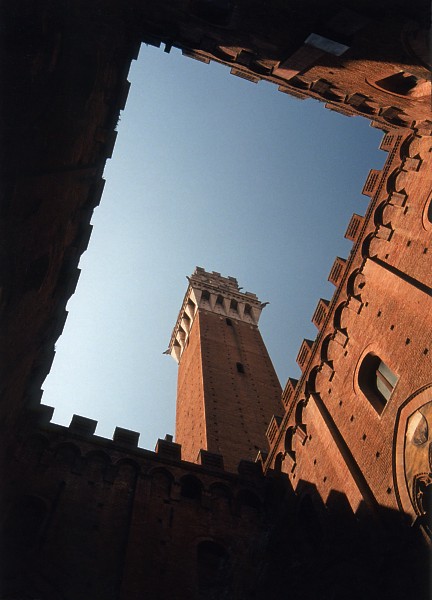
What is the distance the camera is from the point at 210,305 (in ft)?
123

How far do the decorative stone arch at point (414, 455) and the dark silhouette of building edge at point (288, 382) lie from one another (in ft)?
0.13

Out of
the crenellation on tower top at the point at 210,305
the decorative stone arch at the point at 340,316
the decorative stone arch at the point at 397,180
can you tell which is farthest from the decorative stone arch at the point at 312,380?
the crenellation on tower top at the point at 210,305

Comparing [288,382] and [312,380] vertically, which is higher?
[288,382]

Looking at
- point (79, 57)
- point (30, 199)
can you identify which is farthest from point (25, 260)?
point (79, 57)

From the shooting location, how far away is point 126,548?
11.4m

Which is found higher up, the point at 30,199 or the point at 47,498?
the point at 30,199

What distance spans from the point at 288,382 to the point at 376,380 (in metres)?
3.40

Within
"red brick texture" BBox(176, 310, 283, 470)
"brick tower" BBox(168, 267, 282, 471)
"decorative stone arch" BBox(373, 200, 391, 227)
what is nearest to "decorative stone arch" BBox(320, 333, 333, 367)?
"decorative stone arch" BBox(373, 200, 391, 227)

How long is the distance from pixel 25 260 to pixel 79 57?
299 cm

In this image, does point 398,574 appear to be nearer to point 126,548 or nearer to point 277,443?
point 126,548

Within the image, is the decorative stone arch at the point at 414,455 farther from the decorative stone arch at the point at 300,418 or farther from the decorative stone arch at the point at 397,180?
the decorative stone arch at the point at 397,180

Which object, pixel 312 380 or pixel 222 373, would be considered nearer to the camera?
pixel 312 380

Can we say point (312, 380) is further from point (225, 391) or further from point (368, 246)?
point (225, 391)

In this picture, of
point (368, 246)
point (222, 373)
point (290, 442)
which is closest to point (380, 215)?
point (368, 246)
